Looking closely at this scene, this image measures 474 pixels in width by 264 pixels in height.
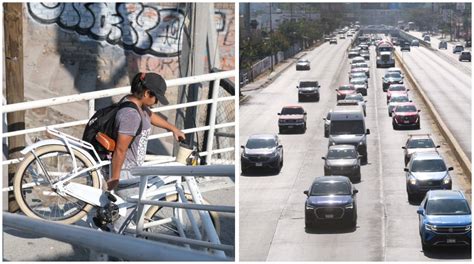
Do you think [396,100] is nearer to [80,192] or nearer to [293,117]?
[293,117]

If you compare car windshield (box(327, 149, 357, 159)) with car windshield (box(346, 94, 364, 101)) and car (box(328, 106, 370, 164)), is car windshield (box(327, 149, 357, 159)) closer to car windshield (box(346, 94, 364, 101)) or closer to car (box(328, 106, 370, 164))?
car (box(328, 106, 370, 164))

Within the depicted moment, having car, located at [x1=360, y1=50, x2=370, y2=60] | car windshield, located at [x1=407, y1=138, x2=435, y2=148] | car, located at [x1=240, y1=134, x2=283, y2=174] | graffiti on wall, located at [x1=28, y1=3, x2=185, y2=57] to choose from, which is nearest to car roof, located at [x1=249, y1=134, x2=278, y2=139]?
car, located at [x1=240, y1=134, x2=283, y2=174]

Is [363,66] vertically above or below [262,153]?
above

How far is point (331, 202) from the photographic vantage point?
12.3 m

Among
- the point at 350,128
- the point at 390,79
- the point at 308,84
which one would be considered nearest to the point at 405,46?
the point at 390,79

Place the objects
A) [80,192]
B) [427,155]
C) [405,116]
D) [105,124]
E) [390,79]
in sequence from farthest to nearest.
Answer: [405,116] → [390,79] → [427,155] → [80,192] → [105,124]

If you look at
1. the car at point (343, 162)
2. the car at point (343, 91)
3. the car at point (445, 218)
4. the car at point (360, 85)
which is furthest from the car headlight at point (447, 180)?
the car at point (343, 91)

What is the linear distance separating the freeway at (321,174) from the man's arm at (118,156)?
5.57 metres

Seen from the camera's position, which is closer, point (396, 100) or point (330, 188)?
point (330, 188)

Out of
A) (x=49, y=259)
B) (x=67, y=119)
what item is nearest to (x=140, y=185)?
(x=49, y=259)

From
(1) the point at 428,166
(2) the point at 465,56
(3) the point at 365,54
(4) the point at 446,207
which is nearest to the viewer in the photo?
(4) the point at 446,207

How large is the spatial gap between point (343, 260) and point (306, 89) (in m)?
2.75

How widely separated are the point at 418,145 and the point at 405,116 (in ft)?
3.18

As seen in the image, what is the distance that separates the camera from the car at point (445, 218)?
11.3 m
